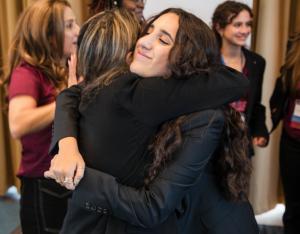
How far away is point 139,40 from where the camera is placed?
1015 millimetres

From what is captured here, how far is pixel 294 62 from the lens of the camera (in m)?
2.00

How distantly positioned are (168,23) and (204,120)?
10.4 inches

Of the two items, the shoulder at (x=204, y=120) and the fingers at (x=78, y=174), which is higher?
the shoulder at (x=204, y=120)

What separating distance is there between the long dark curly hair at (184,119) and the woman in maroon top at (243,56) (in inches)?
45.2

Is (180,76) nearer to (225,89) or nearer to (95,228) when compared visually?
(225,89)

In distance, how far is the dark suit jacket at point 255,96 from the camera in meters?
2.15

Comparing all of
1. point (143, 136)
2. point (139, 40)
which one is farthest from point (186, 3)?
point (143, 136)

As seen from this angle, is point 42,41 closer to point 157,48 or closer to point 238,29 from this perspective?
point 157,48

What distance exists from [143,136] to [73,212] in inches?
10.7

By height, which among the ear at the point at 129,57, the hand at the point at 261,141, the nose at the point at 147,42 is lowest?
the hand at the point at 261,141

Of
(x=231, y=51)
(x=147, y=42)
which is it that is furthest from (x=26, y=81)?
(x=231, y=51)

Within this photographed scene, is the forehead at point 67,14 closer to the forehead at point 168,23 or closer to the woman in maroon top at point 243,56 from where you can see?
the forehead at point 168,23

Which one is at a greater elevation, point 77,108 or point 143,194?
point 77,108

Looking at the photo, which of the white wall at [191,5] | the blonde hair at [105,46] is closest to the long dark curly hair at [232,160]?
the blonde hair at [105,46]
